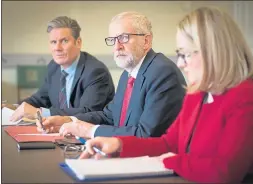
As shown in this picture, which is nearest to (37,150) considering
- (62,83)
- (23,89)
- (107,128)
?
(107,128)

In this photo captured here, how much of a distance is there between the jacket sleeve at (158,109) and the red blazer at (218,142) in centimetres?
35

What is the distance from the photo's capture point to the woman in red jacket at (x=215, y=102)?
3.85 feet

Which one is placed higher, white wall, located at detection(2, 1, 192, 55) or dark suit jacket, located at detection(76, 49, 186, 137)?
white wall, located at detection(2, 1, 192, 55)

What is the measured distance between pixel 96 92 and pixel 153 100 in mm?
801

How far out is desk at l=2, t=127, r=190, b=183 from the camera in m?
1.19

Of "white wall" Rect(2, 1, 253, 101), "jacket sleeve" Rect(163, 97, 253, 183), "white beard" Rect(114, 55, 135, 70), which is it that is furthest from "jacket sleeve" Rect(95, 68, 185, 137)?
"white wall" Rect(2, 1, 253, 101)

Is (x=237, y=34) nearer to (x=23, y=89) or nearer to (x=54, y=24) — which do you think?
(x=54, y=24)

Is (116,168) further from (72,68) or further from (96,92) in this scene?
(72,68)

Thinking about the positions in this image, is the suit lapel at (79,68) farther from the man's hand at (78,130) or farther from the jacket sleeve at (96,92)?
the man's hand at (78,130)

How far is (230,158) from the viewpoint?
3.81ft

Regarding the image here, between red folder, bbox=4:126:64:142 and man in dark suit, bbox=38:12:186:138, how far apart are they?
56 millimetres

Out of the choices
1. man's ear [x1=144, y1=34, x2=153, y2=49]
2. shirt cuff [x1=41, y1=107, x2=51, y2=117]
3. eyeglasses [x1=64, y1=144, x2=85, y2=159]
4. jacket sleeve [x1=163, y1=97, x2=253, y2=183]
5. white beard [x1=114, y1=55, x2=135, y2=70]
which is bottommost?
shirt cuff [x1=41, y1=107, x2=51, y2=117]

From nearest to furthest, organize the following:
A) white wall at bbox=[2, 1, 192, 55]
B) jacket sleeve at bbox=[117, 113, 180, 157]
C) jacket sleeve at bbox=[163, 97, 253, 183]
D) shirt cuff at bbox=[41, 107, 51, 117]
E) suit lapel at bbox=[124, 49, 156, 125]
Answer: jacket sleeve at bbox=[163, 97, 253, 183], jacket sleeve at bbox=[117, 113, 180, 157], suit lapel at bbox=[124, 49, 156, 125], shirt cuff at bbox=[41, 107, 51, 117], white wall at bbox=[2, 1, 192, 55]

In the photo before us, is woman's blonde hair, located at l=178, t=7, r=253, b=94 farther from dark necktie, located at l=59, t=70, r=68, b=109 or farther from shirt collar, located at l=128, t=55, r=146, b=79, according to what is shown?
dark necktie, located at l=59, t=70, r=68, b=109
